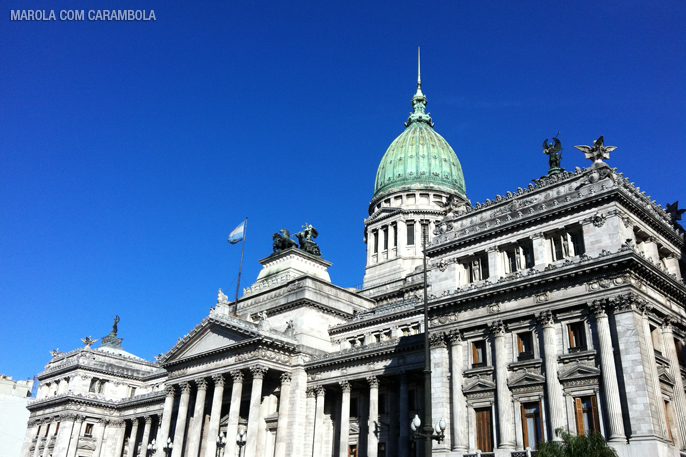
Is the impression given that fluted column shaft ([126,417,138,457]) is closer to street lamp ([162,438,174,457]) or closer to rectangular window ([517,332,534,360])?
street lamp ([162,438,174,457])

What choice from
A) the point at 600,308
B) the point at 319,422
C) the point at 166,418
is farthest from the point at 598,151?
the point at 166,418

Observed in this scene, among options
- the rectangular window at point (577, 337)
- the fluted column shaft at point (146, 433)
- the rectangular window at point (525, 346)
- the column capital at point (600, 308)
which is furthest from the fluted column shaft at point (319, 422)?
the fluted column shaft at point (146, 433)

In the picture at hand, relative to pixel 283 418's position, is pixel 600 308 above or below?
above

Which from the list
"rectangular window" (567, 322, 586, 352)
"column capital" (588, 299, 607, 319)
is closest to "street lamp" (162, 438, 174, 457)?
"rectangular window" (567, 322, 586, 352)

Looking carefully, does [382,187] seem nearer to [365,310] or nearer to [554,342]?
[365,310]

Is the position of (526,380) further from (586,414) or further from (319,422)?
(319,422)

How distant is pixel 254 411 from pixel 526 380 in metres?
25.5

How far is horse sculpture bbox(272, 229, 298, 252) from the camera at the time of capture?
68312 mm

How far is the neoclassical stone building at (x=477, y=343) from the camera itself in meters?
33.7

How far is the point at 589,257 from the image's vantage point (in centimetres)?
3538

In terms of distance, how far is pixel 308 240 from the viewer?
69.1 m

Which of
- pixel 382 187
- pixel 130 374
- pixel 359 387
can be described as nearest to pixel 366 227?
pixel 382 187

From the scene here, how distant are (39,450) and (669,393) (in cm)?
7634

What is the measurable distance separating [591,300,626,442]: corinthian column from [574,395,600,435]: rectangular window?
3.31 feet
